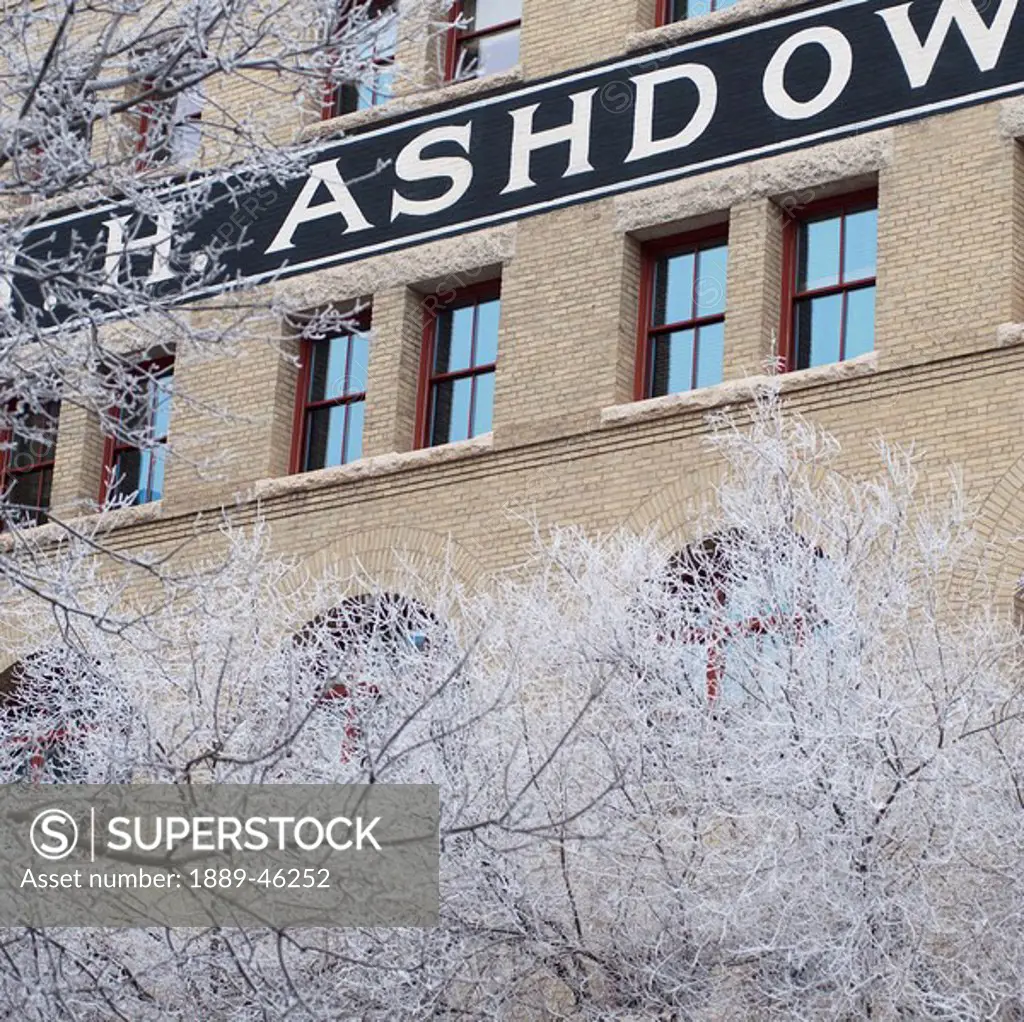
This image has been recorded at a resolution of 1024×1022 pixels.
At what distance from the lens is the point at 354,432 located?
26828 mm

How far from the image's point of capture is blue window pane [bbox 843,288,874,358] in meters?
23.7

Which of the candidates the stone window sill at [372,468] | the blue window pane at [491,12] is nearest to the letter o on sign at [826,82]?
the blue window pane at [491,12]

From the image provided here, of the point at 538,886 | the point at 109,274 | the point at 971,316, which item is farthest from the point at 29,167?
the point at 971,316

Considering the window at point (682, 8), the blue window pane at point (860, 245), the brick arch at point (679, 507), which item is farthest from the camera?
the window at point (682, 8)

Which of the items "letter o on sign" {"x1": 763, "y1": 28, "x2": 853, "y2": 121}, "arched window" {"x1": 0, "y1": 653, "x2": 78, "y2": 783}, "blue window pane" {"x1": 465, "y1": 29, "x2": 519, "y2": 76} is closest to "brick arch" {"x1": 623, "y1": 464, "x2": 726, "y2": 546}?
"letter o on sign" {"x1": 763, "y1": 28, "x2": 853, "y2": 121}

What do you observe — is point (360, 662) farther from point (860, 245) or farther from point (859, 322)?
point (860, 245)

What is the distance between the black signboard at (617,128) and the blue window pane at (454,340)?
85cm

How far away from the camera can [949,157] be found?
23.3m

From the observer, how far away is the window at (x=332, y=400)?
26.9m

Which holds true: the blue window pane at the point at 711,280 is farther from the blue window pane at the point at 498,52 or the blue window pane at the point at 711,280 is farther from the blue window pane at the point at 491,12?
the blue window pane at the point at 491,12

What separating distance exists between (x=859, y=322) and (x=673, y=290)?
2.14m

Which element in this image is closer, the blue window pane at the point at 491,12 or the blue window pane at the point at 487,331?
the blue window pane at the point at 487,331

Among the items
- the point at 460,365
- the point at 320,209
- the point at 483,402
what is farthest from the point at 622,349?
the point at 320,209

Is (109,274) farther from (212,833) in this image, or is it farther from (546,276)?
(546,276)
